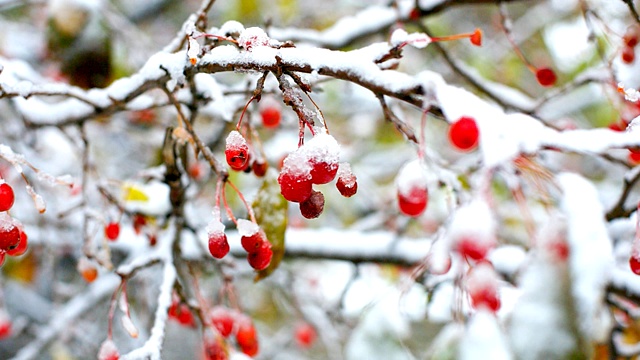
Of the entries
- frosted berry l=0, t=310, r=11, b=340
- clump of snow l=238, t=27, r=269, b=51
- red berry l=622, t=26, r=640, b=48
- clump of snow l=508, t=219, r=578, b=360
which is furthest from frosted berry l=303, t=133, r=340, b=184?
frosted berry l=0, t=310, r=11, b=340

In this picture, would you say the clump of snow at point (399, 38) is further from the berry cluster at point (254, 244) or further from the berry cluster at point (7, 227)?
the berry cluster at point (7, 227)

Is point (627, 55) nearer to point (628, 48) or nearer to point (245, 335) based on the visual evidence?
point (628, 48)

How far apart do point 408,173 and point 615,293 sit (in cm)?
75

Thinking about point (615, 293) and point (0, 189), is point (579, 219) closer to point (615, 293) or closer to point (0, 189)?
point (0, 189)

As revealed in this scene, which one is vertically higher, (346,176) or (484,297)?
(346,176)

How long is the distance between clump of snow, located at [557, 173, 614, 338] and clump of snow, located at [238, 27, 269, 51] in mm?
366

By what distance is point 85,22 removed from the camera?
1.84m

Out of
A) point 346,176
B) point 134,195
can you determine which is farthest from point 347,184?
point 134,195

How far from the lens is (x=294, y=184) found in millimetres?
626

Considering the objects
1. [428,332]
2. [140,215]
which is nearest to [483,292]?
[140,215]

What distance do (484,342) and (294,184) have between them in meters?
0.25

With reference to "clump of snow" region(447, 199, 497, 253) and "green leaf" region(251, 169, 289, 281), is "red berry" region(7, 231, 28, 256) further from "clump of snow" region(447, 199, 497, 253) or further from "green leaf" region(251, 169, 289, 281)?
"clump of snow" region(447, 199, 497, 253)

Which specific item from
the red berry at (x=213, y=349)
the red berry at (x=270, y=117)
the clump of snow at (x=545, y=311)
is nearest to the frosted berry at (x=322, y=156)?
the clump of snow at (x=545, y=311)

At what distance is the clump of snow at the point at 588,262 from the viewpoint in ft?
1.50
